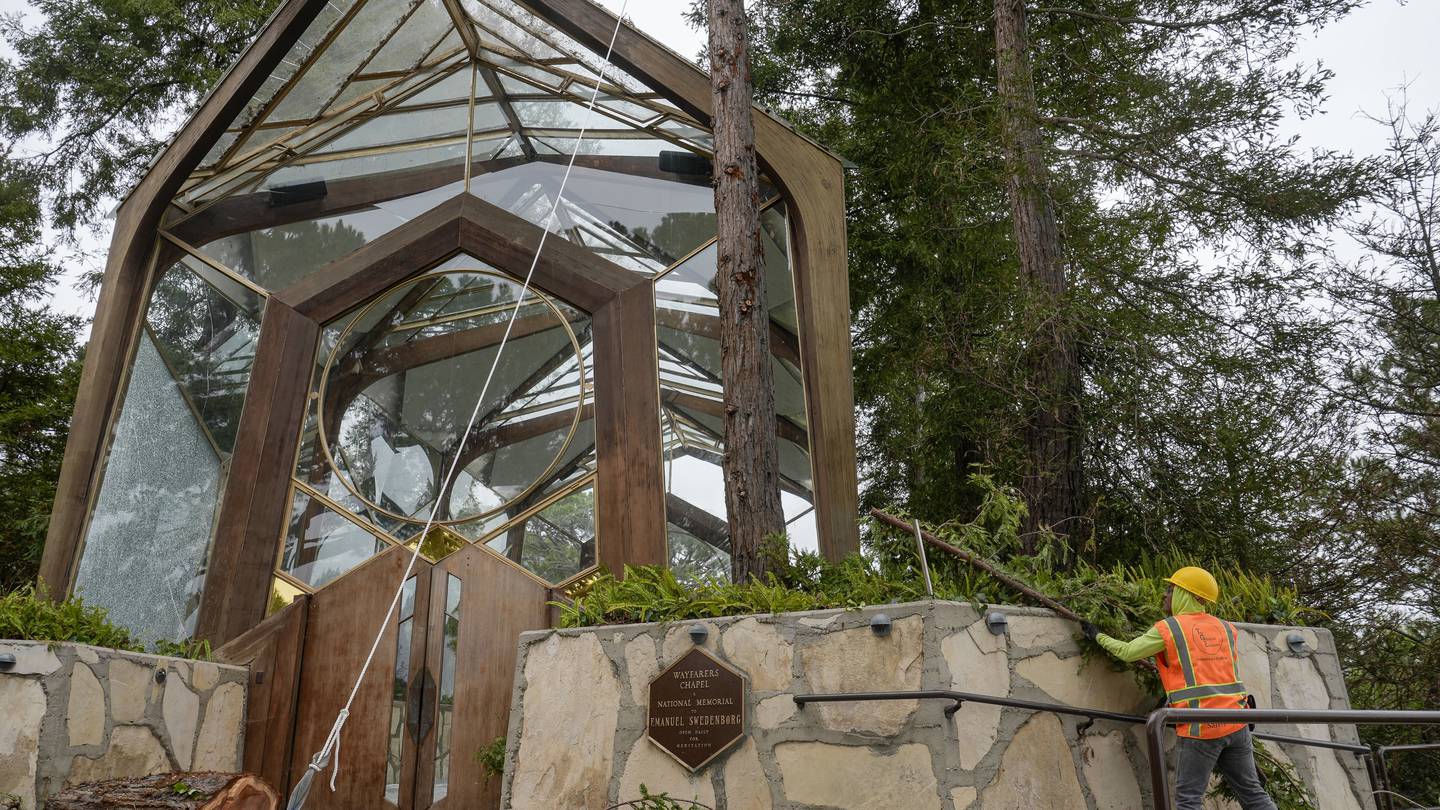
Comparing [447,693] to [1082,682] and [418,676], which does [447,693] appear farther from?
[1082,682]

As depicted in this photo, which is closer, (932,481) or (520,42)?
(520,42)

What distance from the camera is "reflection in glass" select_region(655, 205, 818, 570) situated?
7.41 metres

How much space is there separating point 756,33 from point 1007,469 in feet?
28.4

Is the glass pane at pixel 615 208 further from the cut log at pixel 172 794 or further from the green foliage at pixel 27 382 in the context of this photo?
the green foliage at pixel 27 382

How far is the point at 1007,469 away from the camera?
9.05m

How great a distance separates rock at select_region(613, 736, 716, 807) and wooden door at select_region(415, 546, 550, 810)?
2.45 meters

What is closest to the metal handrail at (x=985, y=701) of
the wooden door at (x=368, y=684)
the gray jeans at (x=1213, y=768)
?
the gray jeans at (x=1213, y=768)

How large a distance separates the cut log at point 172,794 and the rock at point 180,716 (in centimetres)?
159

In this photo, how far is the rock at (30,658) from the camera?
536cm

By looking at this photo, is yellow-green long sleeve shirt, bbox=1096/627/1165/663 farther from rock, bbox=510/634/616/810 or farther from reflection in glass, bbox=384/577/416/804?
reflection in glass, bbox=384/577/416/804

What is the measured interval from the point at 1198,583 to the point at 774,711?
196 cm

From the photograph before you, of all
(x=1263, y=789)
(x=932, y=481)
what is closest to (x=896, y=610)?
(x=1263, y=789)

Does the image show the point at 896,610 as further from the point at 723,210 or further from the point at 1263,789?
the point at 723,210

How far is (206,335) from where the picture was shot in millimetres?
8234
